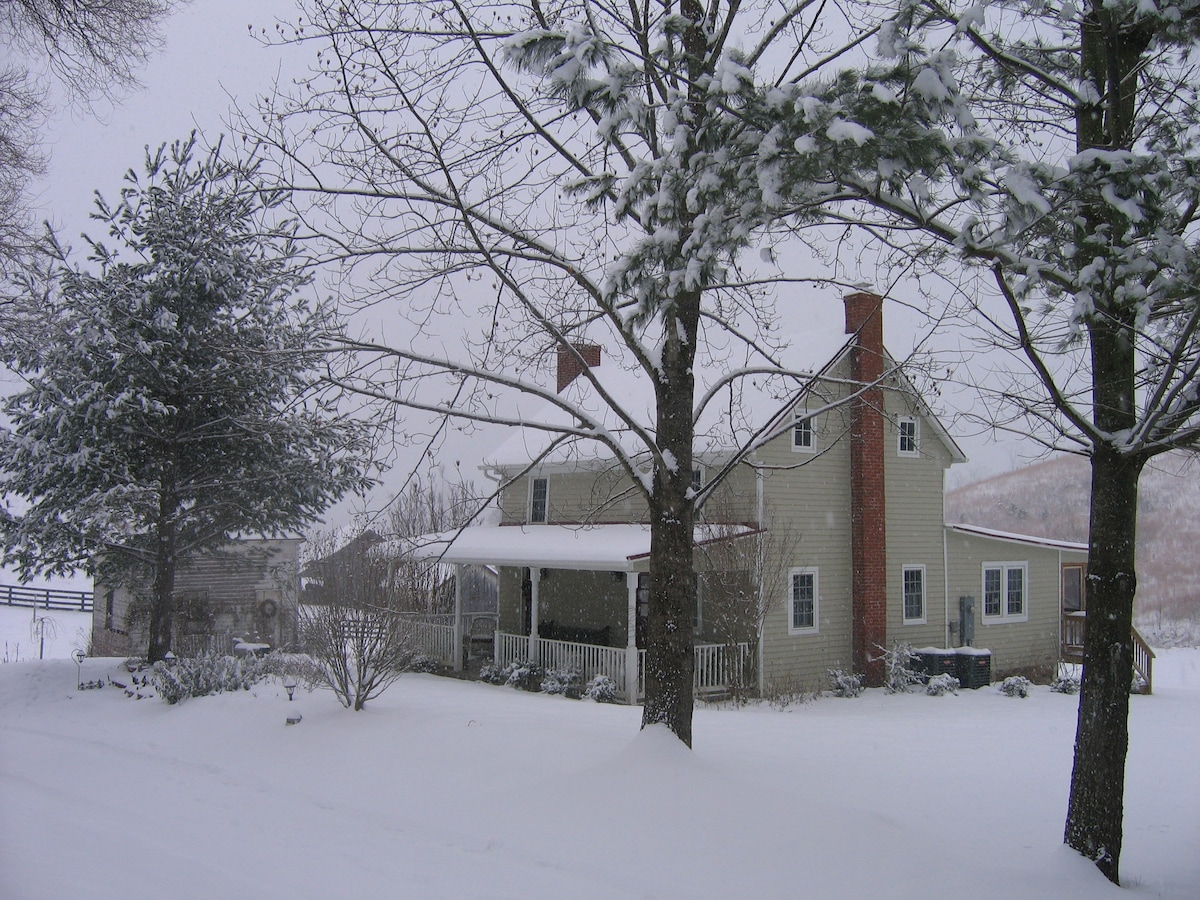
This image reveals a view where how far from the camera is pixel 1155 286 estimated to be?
5.28 metres

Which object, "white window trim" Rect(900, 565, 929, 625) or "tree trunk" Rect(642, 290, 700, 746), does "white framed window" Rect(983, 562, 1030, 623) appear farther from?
"tree trunk" Rect(642, 290, 700, 746)

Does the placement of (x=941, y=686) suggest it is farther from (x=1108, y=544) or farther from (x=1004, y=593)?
(x=1108, y=544)

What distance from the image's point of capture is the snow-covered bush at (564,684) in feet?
51.4

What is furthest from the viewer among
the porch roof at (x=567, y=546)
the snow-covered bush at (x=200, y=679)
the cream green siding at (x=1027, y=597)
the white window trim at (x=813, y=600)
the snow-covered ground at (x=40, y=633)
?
the snow-covered ground at (x=40, y=633)

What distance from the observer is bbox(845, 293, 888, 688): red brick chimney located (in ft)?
59.3

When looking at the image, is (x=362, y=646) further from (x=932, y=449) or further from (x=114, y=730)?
(x=932, y=449)

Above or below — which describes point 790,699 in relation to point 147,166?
below

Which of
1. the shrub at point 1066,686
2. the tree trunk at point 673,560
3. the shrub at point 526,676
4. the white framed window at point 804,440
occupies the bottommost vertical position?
the shrub at point 1066,686

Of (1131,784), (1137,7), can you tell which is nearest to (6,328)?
(1137,7)

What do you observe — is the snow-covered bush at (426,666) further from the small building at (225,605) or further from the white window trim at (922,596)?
the white window trim at (922,596)

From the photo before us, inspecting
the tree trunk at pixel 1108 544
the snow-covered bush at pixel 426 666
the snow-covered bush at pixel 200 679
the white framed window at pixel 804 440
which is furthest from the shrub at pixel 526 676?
the tree trunk at pixel 1108 544

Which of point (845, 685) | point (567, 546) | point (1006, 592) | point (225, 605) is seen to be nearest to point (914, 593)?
point (1006, 592)

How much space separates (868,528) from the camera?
18.4m

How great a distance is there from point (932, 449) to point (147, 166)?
1687cm
